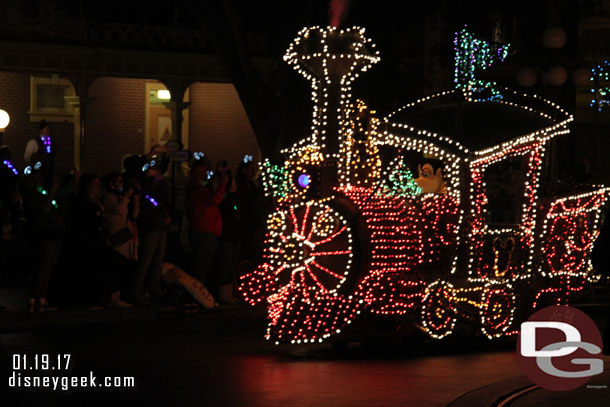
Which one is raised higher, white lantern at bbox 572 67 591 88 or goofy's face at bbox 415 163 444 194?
white lantern at bbox 572 67 591 88

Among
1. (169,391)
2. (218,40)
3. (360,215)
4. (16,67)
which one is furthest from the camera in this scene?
(16,67)

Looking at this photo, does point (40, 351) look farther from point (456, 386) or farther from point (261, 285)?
point (456, 386)

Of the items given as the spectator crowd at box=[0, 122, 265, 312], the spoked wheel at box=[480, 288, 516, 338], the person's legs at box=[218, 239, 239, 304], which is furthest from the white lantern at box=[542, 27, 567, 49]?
the spoked wheel at box=[480, 288, 516, 338]

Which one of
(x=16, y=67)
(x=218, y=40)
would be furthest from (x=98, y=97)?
(x=218, y=40)

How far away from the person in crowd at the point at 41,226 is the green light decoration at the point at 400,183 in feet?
14.4

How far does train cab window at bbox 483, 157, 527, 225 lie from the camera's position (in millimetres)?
12523

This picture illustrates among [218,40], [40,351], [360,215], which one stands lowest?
[40,351]

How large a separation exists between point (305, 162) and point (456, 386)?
2965mm

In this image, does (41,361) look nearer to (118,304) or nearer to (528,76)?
(118,304)

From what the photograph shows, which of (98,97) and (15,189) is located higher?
(98,97)

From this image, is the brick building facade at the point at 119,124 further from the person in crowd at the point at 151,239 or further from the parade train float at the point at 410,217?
the parade train float at the point at 410,217

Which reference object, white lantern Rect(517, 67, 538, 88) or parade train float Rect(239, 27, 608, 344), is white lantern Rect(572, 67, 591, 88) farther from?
parade train float Rect(239, 27, 608, 344)

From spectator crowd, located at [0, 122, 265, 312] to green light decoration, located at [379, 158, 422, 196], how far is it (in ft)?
9.91

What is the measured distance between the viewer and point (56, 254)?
1476cm
